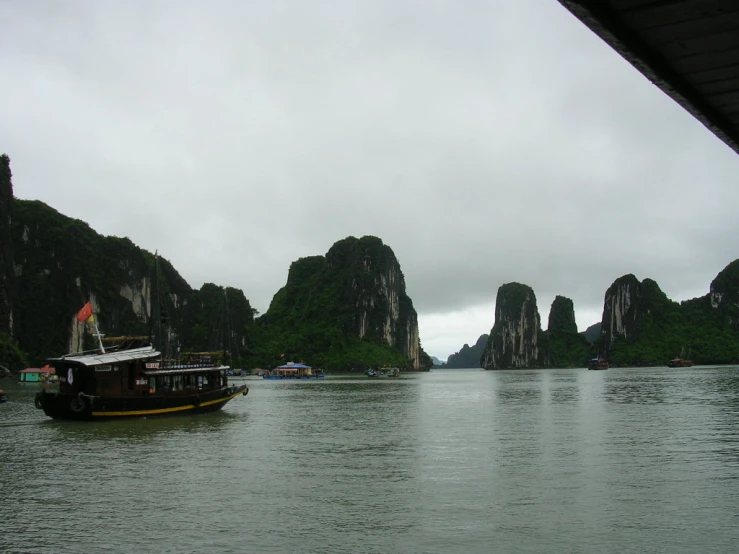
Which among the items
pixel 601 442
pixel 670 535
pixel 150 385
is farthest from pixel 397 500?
pixel 150 385

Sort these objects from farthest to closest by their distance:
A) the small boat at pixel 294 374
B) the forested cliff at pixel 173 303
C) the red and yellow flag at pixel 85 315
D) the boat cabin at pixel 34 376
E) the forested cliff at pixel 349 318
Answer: the forested cliff at pixel 349 318 < the small boat at pixel 294 374 < the forested cliff at pixel 173 303 < the boat cabin at pixel 34 376 < the red and yellow flag at pixel 85 315

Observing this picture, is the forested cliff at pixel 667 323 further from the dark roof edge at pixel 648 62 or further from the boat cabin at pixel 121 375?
the dark roof edge at pixel 648 62

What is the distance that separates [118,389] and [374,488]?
78.4 feet

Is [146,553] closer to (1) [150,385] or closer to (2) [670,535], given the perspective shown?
(2) [670,535]

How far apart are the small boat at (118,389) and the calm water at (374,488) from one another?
2359 mm

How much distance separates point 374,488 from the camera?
1773cm

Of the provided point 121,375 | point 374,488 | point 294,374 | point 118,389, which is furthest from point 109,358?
point 294,374

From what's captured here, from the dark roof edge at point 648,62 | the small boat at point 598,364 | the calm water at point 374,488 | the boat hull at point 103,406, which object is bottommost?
the small boat at point 598,364

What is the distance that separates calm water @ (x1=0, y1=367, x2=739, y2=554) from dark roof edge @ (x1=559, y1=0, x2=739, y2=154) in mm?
9693

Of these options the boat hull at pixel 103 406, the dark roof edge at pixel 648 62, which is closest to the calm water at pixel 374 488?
the boat hull at pixel 103 406

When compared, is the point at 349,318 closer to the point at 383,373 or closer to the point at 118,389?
the point at 383,373

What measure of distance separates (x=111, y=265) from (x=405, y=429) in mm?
137027

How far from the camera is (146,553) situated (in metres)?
12.2

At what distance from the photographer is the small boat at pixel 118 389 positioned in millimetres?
35906
